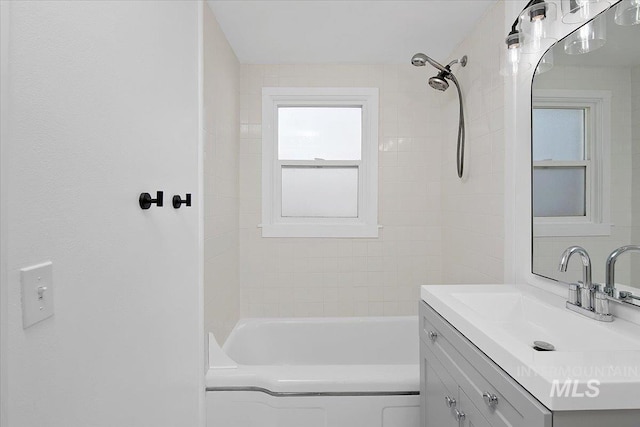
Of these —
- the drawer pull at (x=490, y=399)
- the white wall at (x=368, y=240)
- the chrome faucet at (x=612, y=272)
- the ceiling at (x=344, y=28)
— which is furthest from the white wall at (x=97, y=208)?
the chrome faucet at (x=612, y=272)

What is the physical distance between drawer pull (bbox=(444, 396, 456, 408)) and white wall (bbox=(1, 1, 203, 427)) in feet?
3.31

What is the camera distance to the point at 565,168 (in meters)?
1.46

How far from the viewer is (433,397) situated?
144 cm

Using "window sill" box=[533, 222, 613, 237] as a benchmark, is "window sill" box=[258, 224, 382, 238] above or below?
below

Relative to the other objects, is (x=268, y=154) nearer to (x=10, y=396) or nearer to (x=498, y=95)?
(x=498, y=95)

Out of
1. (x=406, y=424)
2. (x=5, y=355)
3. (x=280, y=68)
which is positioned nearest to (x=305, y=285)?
(x=406, y=424)

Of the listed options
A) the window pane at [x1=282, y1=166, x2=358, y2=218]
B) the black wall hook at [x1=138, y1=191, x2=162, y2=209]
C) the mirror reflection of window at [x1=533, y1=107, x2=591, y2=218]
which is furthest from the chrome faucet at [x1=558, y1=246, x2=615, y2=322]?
the window pane at [x1=282, y1=166, x2=358, y2=218]

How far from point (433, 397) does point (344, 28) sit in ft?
6.87

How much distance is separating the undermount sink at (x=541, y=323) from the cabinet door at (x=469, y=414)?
9.3 inches

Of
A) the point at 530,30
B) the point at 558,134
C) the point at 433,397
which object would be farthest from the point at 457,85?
the point at 433,397

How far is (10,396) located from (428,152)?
108 inches

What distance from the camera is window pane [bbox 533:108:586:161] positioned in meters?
1.37

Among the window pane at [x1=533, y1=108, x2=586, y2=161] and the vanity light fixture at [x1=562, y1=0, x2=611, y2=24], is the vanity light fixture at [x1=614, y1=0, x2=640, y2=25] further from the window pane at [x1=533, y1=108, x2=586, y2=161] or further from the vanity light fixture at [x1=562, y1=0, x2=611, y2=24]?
the window pane at [x1=533, y1=108, x2=586, y2=161]

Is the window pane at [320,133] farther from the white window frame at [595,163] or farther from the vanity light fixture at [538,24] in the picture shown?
the white window frame at [595,163]
